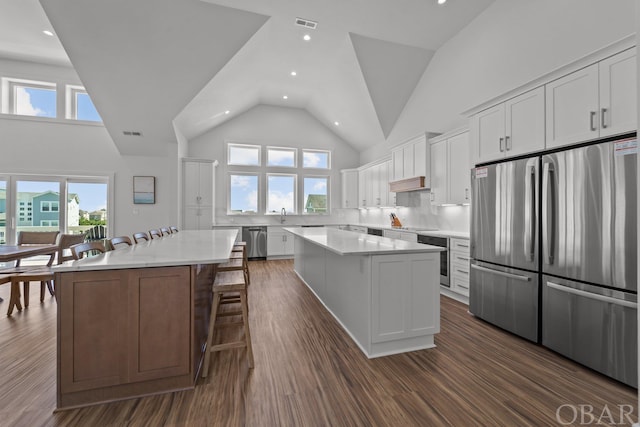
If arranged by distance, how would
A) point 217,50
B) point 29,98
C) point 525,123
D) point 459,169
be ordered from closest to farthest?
1. point 525,123
2. point 459,169
3. point 217,50
4. point 29,98

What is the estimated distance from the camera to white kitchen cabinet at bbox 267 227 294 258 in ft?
22.3

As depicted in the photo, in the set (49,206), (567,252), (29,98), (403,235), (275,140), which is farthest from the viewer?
(275,140)

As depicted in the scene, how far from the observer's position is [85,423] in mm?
1511

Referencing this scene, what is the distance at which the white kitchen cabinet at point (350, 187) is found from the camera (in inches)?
297

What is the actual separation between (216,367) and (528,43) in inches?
190

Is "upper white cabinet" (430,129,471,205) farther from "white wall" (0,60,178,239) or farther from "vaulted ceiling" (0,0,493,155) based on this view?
"white wall" (0,60,178,239)

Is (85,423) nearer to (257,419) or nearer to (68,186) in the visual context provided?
(257,419)

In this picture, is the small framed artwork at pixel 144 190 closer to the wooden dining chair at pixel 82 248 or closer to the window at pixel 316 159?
the window at pixel 316 159

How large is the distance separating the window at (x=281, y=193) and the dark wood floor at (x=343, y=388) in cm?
510

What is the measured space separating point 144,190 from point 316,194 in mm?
4264

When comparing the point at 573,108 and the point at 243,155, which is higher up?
the point at 243,155

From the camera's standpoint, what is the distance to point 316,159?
25.7ft

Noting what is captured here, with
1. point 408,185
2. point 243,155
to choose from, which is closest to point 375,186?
point 408,185

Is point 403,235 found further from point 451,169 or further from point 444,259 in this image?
point 451,169
